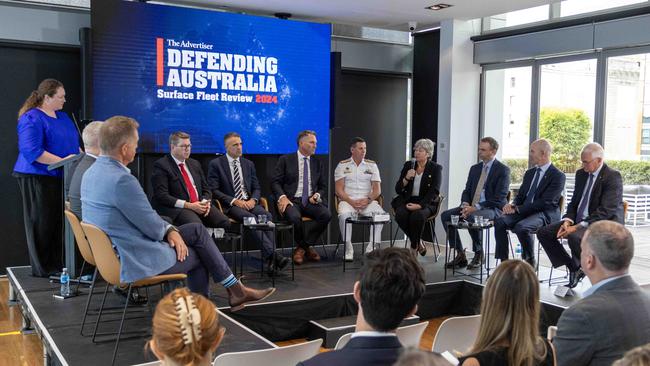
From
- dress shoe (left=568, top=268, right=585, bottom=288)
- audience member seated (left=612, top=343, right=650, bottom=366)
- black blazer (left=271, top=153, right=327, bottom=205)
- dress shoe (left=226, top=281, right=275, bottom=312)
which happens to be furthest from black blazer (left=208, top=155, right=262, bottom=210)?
audience member seated (left=612, top=343, right=650, bottom=366)

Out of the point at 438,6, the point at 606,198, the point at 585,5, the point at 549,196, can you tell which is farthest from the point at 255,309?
the point at 585,5

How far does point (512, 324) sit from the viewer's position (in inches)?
73.9

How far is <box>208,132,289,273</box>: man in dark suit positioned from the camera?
586 centimetres

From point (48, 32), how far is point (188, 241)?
327 cm

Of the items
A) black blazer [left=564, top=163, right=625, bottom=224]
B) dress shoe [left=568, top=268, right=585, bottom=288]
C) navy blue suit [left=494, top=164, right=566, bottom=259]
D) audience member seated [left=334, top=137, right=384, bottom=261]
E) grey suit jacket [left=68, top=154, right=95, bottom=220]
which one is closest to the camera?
grey suit jacket [left=68, top=154, right=95, bottom=220]

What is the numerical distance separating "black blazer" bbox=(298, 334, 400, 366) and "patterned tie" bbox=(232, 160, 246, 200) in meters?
4.38

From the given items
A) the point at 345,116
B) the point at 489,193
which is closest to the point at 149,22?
the point at 345,116

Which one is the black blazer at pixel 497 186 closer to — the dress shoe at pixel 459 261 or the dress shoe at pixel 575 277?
the dress shoe at pixel 459 261

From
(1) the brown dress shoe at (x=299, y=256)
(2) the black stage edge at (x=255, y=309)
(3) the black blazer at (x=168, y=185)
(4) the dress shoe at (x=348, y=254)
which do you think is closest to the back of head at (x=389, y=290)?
(2) the black stage edge at (x=255, y=309)

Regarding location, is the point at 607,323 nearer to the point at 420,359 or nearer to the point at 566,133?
the point at 420,359

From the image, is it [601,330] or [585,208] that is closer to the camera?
[601,330]

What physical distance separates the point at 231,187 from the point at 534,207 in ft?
9.16

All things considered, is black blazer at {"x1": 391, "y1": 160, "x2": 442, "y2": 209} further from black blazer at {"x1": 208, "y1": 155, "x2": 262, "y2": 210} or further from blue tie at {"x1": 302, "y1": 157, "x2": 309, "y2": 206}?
black blazer at {"x1": 208, "y1": 155, "x2": 262, "y2": 210}

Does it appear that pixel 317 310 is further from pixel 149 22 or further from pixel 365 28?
pixel 365 28
